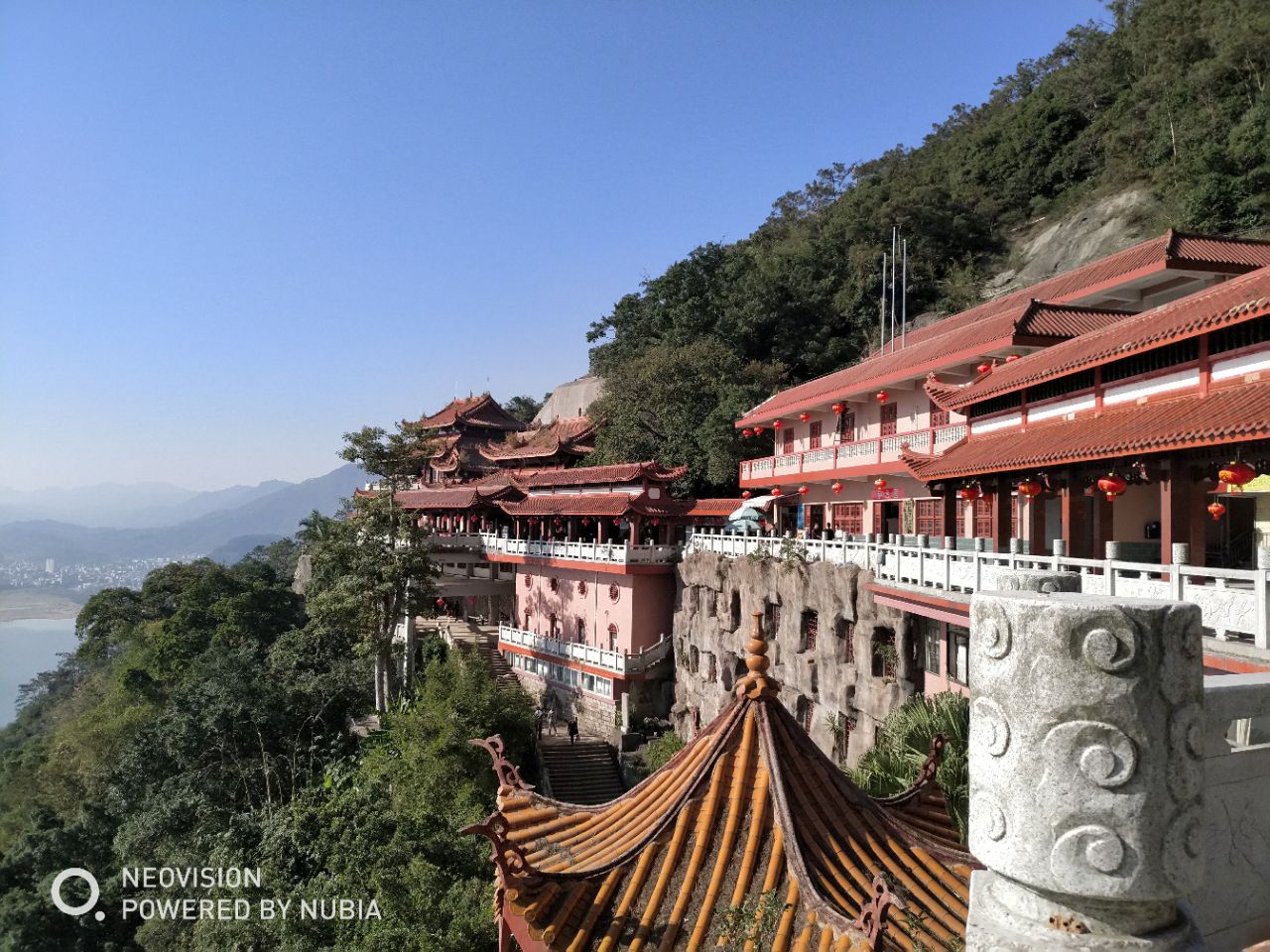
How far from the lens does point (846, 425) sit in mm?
24344

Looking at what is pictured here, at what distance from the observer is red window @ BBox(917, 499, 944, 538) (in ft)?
63.8

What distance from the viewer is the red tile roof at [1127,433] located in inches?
326

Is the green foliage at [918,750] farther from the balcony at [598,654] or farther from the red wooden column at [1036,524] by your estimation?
the balcony at [598,654]

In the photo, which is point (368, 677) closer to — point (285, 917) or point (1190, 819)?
point (285, 917)

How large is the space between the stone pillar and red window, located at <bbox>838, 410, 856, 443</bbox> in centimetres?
2219

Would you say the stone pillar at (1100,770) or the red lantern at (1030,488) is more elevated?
the red lantern at (1030,488)

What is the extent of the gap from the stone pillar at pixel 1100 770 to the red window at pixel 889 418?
20.4m

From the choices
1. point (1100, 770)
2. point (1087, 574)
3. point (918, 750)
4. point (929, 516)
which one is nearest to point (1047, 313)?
point (929, 516)

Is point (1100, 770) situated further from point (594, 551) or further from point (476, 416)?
point (476, 416)

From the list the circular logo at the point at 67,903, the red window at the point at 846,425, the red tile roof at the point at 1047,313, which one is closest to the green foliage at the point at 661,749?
the red window at the point at 846,425

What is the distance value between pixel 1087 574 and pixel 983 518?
31.8 feet

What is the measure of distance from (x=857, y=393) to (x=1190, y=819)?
2132 centimetres

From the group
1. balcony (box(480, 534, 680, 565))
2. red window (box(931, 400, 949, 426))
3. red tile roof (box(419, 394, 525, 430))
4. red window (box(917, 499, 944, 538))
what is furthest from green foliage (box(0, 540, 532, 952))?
red tile roof (box(419, 394, 525, 430))

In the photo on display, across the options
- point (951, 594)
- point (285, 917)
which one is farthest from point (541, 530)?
point (951, 594)
